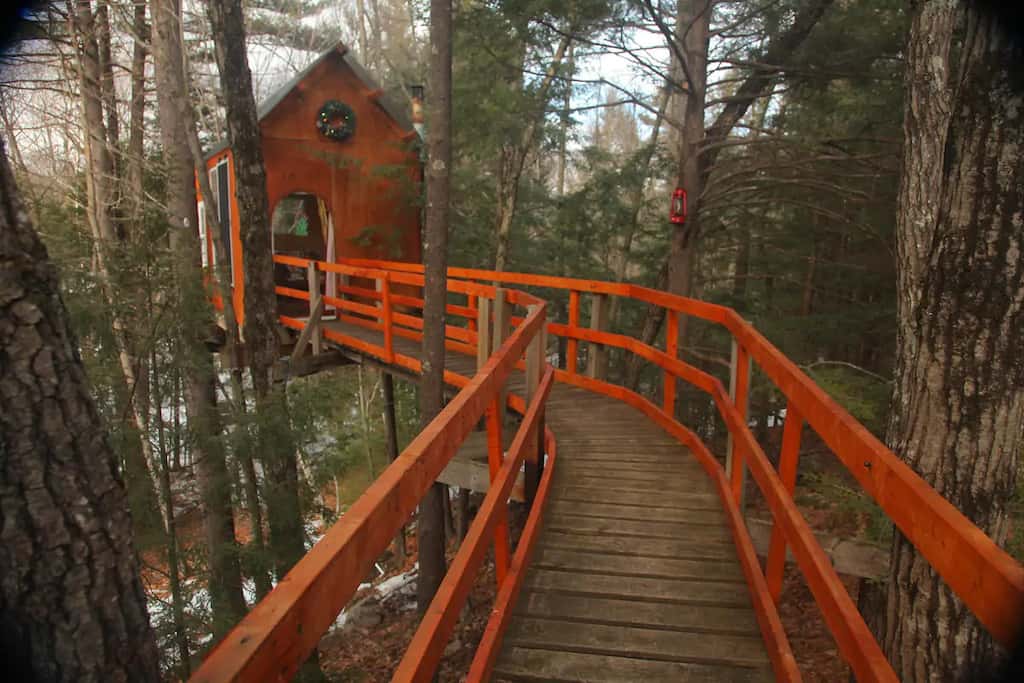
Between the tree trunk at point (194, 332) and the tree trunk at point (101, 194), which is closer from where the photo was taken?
the tree trunk at point (101, 194)

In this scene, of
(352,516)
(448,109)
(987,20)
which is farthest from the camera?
(448,109)

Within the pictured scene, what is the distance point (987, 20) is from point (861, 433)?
6.62ft

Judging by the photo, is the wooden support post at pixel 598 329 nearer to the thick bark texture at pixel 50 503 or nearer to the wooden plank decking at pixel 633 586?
the wooden plank decking at pixel 633 586

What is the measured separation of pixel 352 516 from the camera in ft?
4.23

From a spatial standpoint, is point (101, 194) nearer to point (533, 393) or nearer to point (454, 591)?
point (533, 393)

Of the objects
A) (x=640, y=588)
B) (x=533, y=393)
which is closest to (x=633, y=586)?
(x=640, y=588)

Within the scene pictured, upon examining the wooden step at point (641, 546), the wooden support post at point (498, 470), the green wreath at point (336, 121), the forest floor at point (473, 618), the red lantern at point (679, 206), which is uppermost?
the green wreath at point (336, 121)

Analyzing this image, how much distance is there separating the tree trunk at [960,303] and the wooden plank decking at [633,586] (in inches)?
33.6

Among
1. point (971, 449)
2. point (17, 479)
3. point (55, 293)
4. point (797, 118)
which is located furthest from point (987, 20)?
point (797, 118)

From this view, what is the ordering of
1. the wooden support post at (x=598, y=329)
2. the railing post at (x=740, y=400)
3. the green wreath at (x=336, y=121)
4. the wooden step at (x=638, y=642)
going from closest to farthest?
1. the wooden step at (x=638, y=642)
2. the railing post at (x=740, y=400)
3. the wooden support post at (x=598, y=329)
4. the green wreath at (x=336, y=121)

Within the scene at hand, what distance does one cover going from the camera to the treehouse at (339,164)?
945 cm

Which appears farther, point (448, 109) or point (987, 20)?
point (448, 109)

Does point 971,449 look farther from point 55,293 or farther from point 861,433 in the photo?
point 55,293

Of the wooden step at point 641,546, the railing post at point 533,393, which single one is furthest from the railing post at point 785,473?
the railing post at point 533,393
